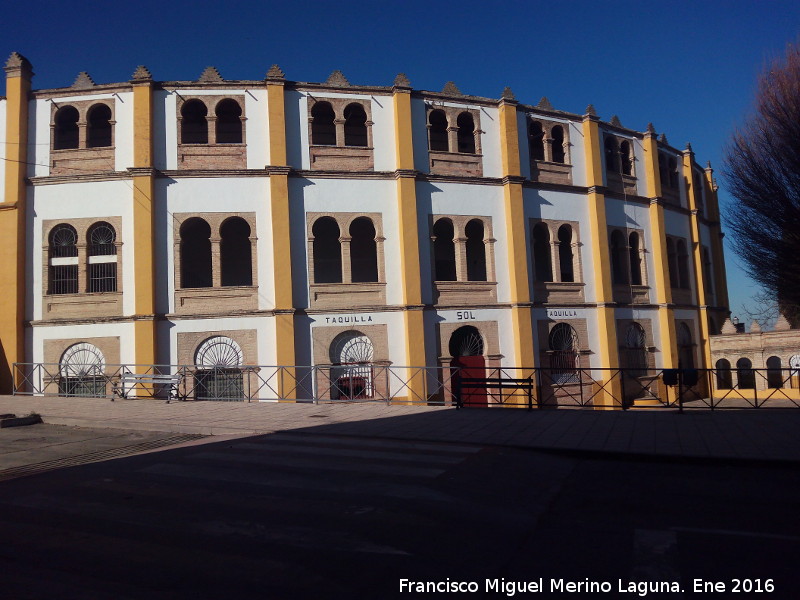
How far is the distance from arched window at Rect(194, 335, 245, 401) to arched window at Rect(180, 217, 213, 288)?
3829mm

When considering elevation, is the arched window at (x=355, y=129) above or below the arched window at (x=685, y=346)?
above

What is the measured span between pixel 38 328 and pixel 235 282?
676 cm

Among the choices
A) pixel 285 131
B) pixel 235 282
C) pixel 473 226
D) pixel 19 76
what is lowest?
pixel 235 282

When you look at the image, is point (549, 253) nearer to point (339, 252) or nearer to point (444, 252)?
point (444, 252)

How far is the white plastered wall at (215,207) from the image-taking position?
67.6 ft

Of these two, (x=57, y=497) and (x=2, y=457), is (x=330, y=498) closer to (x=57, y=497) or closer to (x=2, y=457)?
(x=57, y=497)

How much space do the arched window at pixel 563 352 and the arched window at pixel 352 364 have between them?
23.9 ft

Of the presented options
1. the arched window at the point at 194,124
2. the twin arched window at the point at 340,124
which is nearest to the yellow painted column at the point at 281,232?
the twin arched window at the point at 340,124

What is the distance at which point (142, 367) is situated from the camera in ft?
64.6

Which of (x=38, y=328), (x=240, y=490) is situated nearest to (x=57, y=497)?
(x=240, y=490)

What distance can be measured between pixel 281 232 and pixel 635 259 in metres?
15.8

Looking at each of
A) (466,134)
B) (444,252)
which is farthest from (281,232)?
(466,134)

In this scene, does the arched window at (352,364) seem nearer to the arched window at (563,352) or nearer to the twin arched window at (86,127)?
the arched window at (563,352)

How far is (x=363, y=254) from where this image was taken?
81.5 ft
